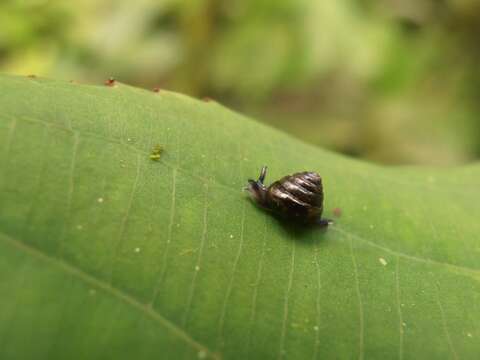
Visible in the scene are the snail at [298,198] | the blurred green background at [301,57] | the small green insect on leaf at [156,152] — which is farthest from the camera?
the blurred green background at [301,57]

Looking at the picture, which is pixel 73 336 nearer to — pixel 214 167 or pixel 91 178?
pixel 91 178

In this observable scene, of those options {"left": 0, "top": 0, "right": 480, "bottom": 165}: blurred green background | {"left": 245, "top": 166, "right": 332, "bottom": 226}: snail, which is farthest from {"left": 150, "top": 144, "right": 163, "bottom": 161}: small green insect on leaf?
{"left": 0, "top": 0, "right": 480, "bottom": 165}: blurred green background

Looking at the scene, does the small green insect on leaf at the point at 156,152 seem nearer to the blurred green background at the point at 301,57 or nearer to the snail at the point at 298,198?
the snail at the point at 298,198

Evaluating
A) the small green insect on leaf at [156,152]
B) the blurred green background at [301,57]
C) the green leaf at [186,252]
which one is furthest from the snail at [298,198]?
the blurred green background at [301,57]

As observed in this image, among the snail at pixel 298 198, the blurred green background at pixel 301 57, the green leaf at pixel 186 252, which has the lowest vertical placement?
the green leaf at pixel 186 252

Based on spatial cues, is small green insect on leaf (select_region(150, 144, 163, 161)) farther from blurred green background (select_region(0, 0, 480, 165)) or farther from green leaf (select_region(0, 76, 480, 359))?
blurred green background (select_region(0, 0, 480, 165))

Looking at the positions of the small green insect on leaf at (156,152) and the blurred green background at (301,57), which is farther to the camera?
the blurred green background at (301,57)

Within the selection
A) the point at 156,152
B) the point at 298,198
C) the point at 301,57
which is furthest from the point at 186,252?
the point at 301,57

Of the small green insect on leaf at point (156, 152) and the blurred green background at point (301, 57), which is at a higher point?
the blurred green background at point (301, 57)
